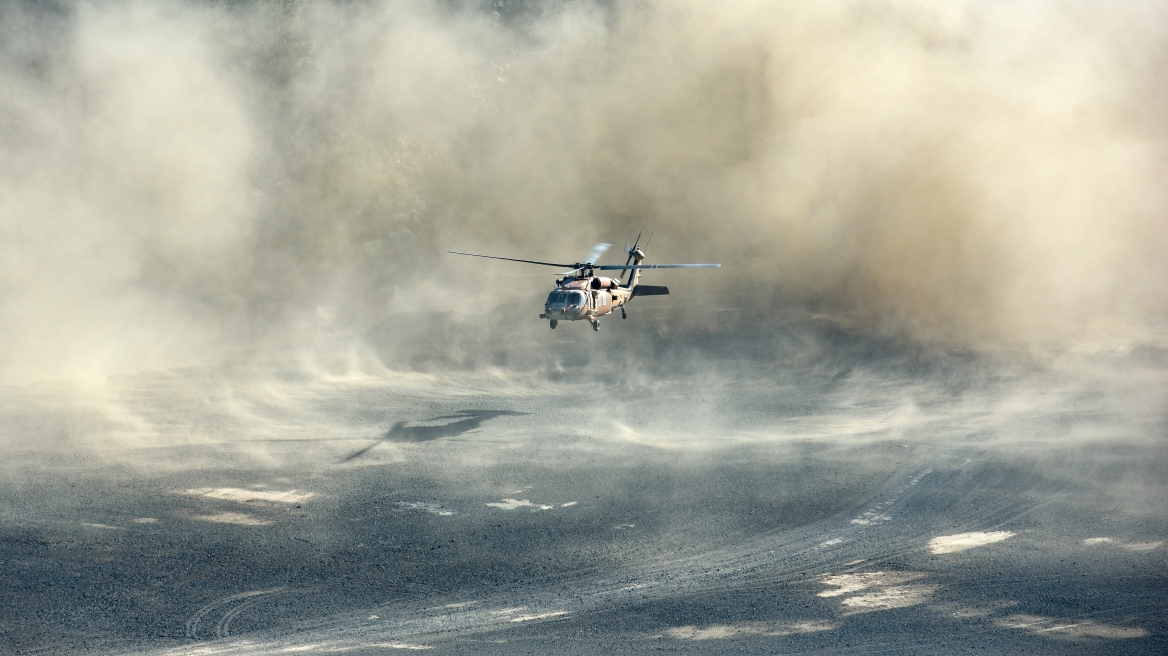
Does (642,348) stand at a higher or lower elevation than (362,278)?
lower

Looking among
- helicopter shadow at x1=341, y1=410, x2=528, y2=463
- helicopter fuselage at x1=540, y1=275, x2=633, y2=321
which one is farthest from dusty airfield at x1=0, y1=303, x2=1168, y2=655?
helicopter fuselage at x1=540, y1=275, x2=633, y2=321

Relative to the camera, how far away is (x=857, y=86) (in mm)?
37125

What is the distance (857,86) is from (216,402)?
82.8ft

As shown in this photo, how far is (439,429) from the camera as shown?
24.2 meters

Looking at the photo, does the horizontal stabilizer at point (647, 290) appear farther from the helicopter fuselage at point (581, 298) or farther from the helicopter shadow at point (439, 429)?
the helicopter shadow at point (439, 429)

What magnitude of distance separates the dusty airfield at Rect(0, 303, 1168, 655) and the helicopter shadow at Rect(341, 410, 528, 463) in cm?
11

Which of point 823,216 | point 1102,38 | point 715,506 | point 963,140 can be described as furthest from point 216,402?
point 1102,38

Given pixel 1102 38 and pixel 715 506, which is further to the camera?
pixel 1102 38

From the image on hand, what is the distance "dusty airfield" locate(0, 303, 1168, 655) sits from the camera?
15258 mm

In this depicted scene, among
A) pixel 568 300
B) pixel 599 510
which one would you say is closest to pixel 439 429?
pixel 568 300

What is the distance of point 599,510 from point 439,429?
20.7ft

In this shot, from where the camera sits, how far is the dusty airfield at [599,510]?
15.3 metres

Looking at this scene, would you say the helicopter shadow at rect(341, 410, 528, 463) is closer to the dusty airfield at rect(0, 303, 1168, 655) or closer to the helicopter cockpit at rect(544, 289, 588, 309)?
the dusty airfield at rect(0, 303, 1168, 655)

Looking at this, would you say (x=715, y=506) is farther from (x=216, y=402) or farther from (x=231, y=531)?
(x=216, y=402)
